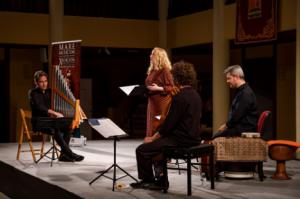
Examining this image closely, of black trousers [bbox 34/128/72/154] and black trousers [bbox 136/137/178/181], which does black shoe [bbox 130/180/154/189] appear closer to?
black trousers [bbox 136/137/178/181]

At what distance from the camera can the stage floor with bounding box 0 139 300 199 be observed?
18.4 feet

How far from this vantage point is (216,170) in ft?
21.3

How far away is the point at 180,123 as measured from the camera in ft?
18.5

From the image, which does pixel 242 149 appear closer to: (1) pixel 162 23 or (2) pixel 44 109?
(2) pixel 44 109

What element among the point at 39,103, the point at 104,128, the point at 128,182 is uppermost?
the point at 39,103

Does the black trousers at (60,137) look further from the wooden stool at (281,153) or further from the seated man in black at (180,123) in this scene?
the wooden stool at (281,153)

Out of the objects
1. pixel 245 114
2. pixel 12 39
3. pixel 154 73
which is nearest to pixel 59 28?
pixel 12 39

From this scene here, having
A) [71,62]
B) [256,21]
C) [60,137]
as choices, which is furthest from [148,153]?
[256,21]

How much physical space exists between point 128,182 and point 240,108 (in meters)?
1.46

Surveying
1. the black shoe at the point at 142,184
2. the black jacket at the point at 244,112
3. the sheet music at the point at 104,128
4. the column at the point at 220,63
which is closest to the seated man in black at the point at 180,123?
the black shoe at the point at 142,184

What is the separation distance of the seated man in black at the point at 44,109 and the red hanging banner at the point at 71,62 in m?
0.33

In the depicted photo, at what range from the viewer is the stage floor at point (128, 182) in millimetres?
5621

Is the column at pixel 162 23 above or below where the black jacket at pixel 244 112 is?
above

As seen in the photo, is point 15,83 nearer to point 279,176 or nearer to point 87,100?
point 87,100
